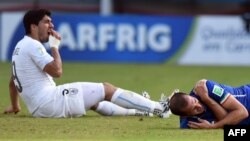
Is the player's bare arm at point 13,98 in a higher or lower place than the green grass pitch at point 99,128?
higher

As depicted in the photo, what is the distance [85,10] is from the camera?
123 feet

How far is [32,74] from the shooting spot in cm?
1312

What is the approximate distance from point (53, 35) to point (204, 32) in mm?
17177

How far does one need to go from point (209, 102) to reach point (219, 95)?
0.15m

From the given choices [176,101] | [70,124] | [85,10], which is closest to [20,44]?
[70,124]

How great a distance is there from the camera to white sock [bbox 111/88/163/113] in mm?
13133

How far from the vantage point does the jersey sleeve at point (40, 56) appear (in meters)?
13.0

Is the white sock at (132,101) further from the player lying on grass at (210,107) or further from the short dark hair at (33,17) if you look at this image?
the player lying on grass at (210,107)

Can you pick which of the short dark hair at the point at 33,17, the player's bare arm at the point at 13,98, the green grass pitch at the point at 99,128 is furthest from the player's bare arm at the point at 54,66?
the player's bare arm at the point at 13,98

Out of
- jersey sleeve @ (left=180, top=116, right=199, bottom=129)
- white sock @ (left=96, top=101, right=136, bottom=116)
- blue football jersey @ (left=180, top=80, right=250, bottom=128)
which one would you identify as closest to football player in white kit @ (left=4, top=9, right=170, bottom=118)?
white sock @ (left=96, top=101, right=136, bottom=116)

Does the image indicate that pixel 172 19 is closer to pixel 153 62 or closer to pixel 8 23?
pixel 153 62

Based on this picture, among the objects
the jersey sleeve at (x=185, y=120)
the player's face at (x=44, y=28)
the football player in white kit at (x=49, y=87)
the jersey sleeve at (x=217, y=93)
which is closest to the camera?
the jersey sleeve at (x=217, y=93)

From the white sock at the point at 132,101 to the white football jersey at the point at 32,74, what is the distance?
903mm

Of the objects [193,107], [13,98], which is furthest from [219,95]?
[13,98]
